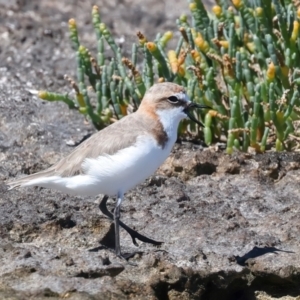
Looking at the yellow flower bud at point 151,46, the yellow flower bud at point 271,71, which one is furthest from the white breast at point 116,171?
the yellow flower bud at point 151,46

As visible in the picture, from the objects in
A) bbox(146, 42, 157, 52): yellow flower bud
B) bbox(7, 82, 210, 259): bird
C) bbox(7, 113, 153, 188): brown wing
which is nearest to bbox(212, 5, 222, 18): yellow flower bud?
bbox(146, 42, 157, 52): yellow flower bud

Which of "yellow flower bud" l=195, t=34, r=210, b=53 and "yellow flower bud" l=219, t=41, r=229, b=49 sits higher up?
"yellow flower bud" l=195, t=34, r=210, b=53

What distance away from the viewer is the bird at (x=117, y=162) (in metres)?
5.25

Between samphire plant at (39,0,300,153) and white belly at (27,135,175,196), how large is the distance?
1.56 m

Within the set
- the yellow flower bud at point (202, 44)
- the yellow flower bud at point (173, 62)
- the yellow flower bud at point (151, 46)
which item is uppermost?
the yellow flower bud at point (151, 46)

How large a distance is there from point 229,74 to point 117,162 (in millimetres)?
1949

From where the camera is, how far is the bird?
525 centimetres

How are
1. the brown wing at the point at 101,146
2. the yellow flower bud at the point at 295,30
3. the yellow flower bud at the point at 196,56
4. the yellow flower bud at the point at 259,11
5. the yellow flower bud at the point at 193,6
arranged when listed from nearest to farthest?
the brown wing at the point at 101,146 < the yellow flower bud at the point at 295,30 < the yellow flower bud at the point at 259,11 < the yellow flower bud at the point at 196,56 < the yellow flower bud at the point at 193,6

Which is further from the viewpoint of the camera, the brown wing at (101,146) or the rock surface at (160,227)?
the brown wing at (101,146)

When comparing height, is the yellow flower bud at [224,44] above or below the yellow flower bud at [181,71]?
above

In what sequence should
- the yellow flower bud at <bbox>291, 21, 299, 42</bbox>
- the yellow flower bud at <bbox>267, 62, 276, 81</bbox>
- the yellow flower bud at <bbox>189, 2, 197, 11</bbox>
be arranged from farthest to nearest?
the yellow flower bud at <bbox>189, 2, 197, 11</bbox>
the yellow flower bud at <bbox>291, 21, 299, 42</bbox>
the yellow flower bud at <bbox>267, 62, 276, 81</bbox>

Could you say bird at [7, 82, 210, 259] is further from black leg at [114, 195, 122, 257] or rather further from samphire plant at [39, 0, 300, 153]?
samphire plant at [39, 0, 300, 153]

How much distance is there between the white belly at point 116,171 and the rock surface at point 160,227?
298 millimetres

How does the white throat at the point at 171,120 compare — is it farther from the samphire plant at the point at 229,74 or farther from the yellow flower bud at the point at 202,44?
the yellow flower bud at the point at 202,44
